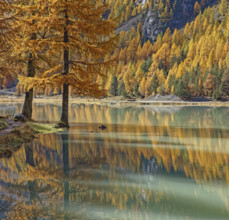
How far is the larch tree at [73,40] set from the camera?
58.7 feet

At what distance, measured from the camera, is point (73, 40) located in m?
18.6

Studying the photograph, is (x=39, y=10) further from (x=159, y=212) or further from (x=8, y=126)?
(x=159, y=212)

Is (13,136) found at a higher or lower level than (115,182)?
higher

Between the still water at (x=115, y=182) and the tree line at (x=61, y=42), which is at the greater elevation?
the tree line at (x=61, y=42)

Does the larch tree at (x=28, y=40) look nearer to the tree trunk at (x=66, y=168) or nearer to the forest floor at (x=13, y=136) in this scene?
the forest floor at (x=13, y=136)

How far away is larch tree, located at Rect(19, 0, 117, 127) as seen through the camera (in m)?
17.9

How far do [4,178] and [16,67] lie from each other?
14767mm

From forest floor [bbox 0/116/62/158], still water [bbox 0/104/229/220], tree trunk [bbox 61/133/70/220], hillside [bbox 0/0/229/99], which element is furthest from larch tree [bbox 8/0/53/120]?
hillside [bbox 0/0/229/99]

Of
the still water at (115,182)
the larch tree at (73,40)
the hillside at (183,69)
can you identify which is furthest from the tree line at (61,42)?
the hillside at (183,69)

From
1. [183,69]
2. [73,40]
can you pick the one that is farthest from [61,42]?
[183,69]

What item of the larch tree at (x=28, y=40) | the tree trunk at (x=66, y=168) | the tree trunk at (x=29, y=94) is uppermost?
the larch tree at (x=28, y=40)

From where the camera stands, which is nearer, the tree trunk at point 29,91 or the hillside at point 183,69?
Answer: the tree trunk at point 29,91

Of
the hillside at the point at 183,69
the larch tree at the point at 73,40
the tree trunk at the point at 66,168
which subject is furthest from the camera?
the hillside at the point at 183,69

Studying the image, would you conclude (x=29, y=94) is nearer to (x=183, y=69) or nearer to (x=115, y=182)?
(x=115, y=182)
